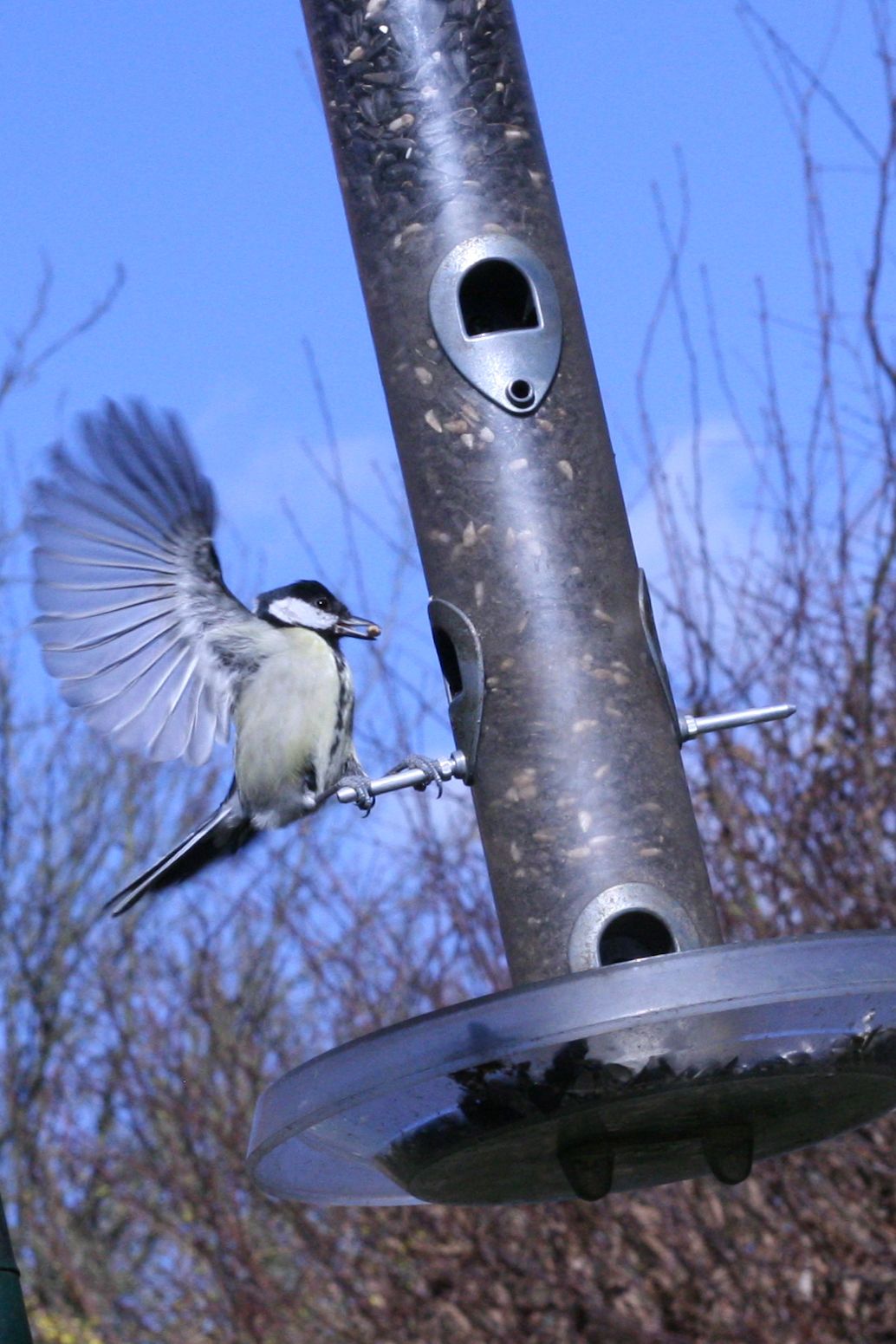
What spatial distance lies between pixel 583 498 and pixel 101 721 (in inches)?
41.1

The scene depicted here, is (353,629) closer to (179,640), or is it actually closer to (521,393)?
(179,640)

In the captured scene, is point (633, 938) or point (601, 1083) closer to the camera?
point (601, 1083)

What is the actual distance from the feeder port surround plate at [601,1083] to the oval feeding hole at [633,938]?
32 cm

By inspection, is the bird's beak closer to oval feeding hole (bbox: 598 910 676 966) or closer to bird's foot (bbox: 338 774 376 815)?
bird's foot (bbox: 338 774 376 815)

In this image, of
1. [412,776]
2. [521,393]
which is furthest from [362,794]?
[521,393]

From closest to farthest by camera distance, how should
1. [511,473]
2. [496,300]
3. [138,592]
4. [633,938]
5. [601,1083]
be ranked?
1. [601,1083]
2. [633,938]
3. [511,473]
4. [496,300]
5. [138,592]

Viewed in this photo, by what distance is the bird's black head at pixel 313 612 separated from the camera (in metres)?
3.80

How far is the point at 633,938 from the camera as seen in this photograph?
2926mm

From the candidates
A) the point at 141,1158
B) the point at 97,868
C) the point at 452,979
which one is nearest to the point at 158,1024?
the point at 141,1158

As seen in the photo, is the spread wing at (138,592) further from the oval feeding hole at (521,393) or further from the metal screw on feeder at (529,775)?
the oval feeding hole at (521,393)

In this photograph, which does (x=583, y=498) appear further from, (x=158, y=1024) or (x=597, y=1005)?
(x=158, y=1024)

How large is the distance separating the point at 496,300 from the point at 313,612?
2.69 ft

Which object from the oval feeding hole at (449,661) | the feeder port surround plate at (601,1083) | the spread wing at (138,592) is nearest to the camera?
the feeder port surround plate at (601,1083)

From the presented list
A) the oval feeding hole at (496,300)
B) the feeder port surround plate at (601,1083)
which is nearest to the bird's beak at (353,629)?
the oval feeding hole at (496,300)
